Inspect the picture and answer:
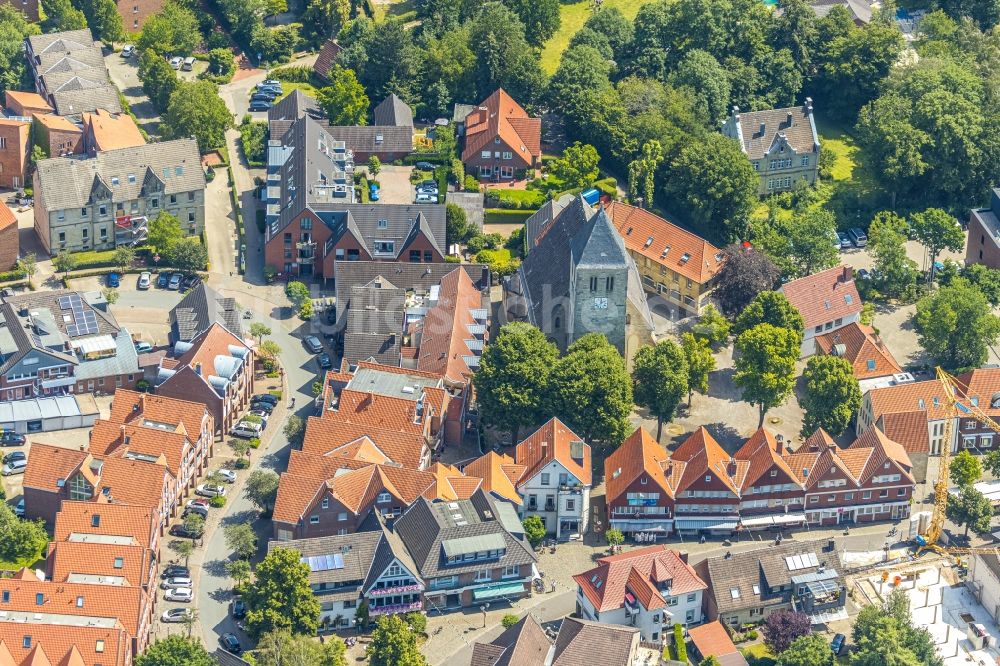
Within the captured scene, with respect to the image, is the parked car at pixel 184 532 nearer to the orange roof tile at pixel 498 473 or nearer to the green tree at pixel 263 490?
the green tree at pixel 263 490

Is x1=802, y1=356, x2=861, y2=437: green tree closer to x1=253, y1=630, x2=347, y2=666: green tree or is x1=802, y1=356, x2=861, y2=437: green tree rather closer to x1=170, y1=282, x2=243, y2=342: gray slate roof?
x1=253, y1=630, x2=347, y2=666: green tree

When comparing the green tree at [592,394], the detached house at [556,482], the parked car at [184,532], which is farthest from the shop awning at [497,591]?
the parked car at [184,532]

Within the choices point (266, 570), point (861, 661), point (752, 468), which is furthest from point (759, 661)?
point (266, 570)

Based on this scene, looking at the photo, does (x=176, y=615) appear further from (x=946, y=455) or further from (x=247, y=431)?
(x=946, y=455)

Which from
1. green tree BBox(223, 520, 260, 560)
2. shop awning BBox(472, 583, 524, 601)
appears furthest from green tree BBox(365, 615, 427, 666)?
green tree BBox(223, 520, 260, 560)

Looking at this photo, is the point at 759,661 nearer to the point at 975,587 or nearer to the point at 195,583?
the point at 975,587

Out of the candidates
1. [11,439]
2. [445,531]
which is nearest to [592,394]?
[445,531]
